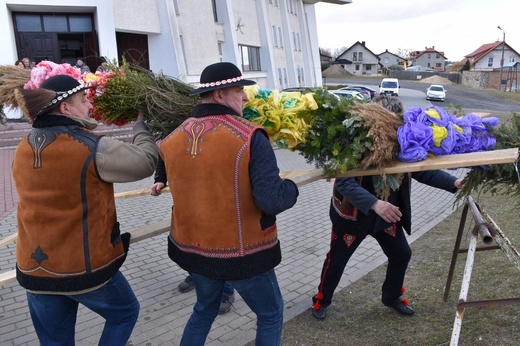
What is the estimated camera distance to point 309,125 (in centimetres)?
277

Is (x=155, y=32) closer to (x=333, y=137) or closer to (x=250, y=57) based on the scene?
(x=250, y=57)

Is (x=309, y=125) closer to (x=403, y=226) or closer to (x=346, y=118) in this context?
(x=346, y=118)

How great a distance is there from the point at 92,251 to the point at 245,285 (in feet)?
2.72

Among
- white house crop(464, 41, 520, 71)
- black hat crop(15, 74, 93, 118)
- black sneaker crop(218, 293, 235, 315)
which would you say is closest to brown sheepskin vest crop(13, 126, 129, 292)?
black hat crop(15, 74, 93, 118)

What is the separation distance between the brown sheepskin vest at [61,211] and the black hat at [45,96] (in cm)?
11

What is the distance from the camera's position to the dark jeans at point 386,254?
3.37m

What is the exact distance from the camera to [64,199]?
224 cm

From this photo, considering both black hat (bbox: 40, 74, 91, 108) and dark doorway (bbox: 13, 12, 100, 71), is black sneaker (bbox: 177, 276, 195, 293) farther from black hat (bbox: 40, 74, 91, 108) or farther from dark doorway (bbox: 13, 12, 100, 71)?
dark doorway (bbox: 13, 12, 100, 71)

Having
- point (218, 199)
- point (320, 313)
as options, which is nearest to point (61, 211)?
point (218, 199)

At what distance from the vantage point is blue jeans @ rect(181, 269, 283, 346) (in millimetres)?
2430

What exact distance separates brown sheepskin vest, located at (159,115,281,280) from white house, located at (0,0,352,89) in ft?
23.9

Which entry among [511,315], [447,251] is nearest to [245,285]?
[511,315]

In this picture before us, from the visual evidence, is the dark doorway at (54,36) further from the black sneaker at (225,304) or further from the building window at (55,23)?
the black sneaker at (225,304)

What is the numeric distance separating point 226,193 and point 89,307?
1047 millimetres
